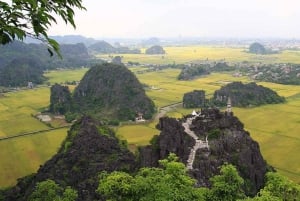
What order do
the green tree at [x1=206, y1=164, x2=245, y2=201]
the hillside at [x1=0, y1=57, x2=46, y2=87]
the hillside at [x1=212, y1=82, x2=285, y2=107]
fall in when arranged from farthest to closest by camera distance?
1. the hillside at [x1=0, y1=57, x2=46, y2=87]
2. the hillside at [x1=212, y1=82, x2=285, y2=107]
3. the green tree at [x1=206, y1=164, x2=245, y2=201]

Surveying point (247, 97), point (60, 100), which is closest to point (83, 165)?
point (60, 100)

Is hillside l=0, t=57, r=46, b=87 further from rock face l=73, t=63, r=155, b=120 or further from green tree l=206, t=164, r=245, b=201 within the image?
green tree l=206, t=164, r=245, b=201

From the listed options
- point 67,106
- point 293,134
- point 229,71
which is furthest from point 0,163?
point 229,71

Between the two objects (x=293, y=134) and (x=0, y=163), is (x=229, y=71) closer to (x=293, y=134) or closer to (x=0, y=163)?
(x=293, y=134)

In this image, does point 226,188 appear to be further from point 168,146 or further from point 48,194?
point 168,146

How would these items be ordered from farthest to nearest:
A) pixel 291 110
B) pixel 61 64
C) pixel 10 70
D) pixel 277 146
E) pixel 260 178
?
1. pixel 61 64
2. pixel 10 70
3. pixel 291 110
4. pixel 277 146
5. pixel 260 178

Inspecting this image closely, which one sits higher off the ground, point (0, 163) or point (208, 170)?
point (208, 170)

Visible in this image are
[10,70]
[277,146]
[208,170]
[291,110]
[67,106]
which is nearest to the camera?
[208,170]

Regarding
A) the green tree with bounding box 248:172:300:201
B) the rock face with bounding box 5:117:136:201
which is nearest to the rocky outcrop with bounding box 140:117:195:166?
the rock face with bounding box 5:117:136:201
